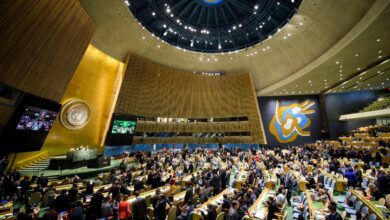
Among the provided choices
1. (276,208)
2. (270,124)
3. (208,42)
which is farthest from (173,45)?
(276,208)

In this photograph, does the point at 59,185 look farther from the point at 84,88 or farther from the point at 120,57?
the point at 120,57

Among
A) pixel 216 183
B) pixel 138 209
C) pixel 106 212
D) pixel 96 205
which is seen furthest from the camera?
pixel 216 183

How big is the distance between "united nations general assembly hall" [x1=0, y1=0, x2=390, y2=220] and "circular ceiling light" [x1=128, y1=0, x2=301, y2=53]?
16 centimetres

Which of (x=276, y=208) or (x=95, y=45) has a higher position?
(x=95, y=45)

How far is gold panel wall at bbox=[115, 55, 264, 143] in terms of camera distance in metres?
23.6

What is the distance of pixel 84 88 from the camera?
1898 cm

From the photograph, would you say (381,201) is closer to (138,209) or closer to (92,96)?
(138,209)

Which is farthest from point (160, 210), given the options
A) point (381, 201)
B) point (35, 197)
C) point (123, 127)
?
point (123, 127)

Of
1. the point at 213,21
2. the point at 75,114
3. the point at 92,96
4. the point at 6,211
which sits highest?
the point at 213,21

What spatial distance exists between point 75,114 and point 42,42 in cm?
814

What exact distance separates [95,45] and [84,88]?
447 cm

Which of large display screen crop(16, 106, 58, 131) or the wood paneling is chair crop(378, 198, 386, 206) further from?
large display screen crop(16, 106, 58, 131)

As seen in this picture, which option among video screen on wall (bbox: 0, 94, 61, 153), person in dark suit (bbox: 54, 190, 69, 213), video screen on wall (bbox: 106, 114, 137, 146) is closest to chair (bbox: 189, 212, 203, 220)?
person in dark suit (bbox: 54, 190, 69, 213)

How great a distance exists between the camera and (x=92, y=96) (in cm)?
1966
